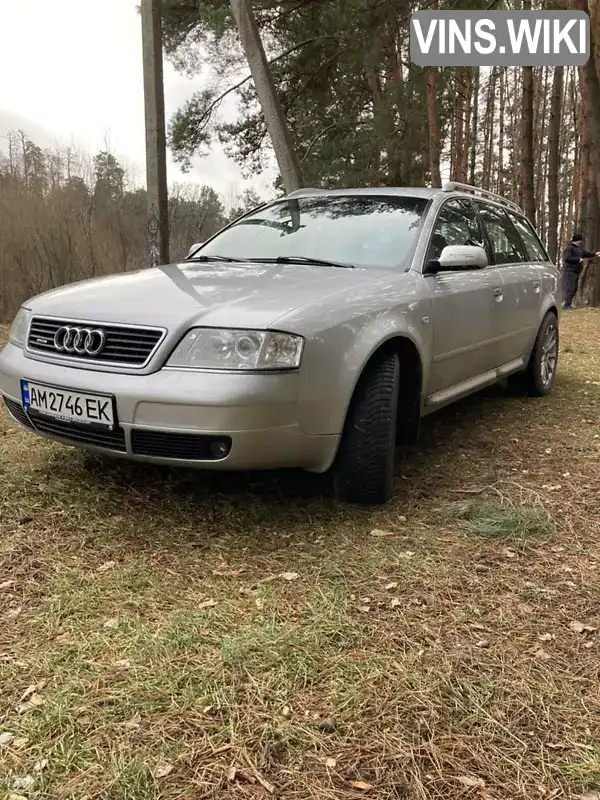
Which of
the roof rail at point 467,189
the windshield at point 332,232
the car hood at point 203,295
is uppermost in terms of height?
the roof rail at point 467,189

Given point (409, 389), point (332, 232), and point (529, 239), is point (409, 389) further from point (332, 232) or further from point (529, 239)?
point (529, 239)

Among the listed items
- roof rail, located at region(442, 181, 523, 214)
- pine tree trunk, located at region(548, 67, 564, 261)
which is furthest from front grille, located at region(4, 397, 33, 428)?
pine tree trunk, located at region(548, 67, 564, 261)

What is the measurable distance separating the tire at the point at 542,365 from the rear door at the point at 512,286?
0.20 metres

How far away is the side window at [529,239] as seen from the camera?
210 inches

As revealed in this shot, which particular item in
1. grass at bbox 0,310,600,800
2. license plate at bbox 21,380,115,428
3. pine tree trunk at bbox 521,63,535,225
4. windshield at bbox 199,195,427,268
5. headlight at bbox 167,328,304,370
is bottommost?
grass at bbox 0,310,600,800

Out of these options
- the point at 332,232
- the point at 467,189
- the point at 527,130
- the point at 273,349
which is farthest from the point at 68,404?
the point at 527,130

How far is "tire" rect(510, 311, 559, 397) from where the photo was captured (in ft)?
17.4

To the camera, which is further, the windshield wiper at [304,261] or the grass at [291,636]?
the windshield wiper at [304,261]

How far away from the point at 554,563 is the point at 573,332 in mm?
7788

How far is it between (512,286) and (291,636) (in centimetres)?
331

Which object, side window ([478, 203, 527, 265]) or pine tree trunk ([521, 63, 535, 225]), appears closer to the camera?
side window ([478, 203, 527, 265])

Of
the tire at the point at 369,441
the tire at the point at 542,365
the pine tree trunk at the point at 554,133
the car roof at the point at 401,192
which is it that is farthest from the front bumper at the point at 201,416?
the pine tree trunk at the point at 554,133

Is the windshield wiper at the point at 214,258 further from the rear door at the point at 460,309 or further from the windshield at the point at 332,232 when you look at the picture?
the rear door at the point at 460,309

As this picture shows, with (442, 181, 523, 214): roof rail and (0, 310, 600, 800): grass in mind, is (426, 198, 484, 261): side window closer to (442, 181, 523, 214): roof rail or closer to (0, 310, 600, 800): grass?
(442, 181, 523, 214): roof rail
